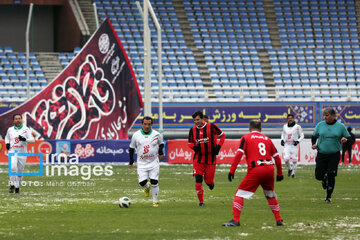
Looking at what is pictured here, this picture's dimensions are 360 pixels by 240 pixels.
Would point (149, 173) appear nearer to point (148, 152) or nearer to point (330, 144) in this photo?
point (148, 152)

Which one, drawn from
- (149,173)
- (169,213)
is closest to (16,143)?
(149,173)

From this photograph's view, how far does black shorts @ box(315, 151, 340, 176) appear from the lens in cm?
1717

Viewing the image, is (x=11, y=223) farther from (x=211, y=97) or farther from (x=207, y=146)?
(x=211, y=97)

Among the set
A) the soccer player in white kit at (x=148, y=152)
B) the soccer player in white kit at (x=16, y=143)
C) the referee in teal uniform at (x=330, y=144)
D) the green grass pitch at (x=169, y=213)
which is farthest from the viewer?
the soccer player in white kit at (x=16, y=143)

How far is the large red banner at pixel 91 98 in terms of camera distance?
36.7 m

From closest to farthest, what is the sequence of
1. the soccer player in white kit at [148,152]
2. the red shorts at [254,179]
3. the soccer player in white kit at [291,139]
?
the red shorts at [254,179] < the soccer player in white kit at [148,152] < the soccer player in white kit at [291,139]

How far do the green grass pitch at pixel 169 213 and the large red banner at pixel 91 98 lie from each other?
12831 millimetres

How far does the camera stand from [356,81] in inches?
1970

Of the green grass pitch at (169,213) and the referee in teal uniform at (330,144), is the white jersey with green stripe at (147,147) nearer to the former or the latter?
the green grass pitch at (169,213)

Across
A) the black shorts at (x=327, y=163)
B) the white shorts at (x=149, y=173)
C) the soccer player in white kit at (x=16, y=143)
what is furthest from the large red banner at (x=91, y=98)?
the black shorts at (x=327, y=163)

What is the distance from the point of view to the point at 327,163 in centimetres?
1733

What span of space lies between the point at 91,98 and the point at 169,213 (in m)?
22.9

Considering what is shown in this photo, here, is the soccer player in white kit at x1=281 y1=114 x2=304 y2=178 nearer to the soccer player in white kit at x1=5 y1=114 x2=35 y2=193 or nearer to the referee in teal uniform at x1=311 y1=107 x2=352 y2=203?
the referee in teal uniform at x1=311 y1=107 x2=352 y2=203

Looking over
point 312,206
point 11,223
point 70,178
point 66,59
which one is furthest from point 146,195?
point 66,59
